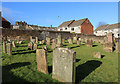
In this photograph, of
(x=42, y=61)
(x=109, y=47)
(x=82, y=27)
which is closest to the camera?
(x=42, y=61)

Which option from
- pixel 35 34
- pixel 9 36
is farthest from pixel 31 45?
pixel 35 34

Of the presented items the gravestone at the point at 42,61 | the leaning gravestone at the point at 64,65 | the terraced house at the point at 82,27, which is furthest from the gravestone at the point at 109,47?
the terraced house at the point at 82,27

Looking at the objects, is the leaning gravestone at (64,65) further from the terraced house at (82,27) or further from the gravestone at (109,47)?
the terraced house at (82,27)

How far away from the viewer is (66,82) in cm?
354

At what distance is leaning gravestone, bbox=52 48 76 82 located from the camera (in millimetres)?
3370

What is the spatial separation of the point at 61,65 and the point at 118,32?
4288 cm

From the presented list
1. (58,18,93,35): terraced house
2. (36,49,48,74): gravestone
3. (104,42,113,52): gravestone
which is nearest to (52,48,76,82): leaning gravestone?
(36,49,48,74): gravestone

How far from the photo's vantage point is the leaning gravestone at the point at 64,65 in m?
3.37

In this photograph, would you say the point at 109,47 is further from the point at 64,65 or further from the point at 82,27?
the point at 82,27

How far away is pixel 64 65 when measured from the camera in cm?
360

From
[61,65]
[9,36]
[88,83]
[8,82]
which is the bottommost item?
[88,83]

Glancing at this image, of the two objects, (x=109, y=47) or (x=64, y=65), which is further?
(x=109, y=47)

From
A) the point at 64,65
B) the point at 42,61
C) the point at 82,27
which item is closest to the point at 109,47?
the point at 64,65

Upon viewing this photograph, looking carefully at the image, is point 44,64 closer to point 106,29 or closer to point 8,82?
point 8,82
